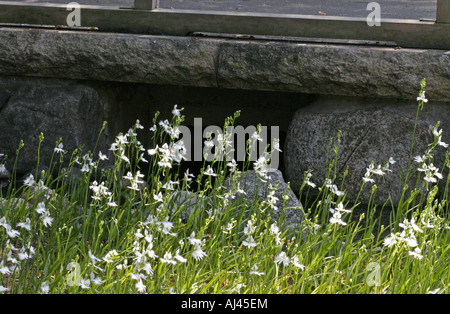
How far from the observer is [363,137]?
4504mm

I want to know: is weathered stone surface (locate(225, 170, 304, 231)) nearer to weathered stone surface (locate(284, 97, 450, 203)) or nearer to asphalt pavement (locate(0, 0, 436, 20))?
weathered stone surface (locate(284, 97, 450, 203))

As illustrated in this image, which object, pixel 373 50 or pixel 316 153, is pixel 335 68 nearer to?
pixel 373 50

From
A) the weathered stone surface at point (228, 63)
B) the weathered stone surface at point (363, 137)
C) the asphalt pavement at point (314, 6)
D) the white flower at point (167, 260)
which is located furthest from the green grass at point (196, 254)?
the asphalt pavement at point (314, 6)

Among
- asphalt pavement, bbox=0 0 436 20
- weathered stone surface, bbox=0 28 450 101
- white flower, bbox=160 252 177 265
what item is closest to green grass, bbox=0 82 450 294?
white flower, bbox=160 252 177 265

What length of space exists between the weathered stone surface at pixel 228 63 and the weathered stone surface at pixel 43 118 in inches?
3.9

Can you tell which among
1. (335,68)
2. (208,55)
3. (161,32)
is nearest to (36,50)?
(161,32)

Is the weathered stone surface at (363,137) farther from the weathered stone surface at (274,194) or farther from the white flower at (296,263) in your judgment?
the white flower at (296,263)

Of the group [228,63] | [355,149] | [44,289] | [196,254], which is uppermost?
[228,63]

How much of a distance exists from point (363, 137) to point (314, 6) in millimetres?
926

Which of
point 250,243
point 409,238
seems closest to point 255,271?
point 250,243

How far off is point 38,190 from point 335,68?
1812 millimetres

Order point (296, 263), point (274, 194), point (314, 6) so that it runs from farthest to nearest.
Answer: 1. point (314, 6)
2. point (274, 194)
3. point (296, 263)

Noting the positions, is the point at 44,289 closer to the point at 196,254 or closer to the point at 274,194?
the point at 196,254

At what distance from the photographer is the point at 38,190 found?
12.0 feet
